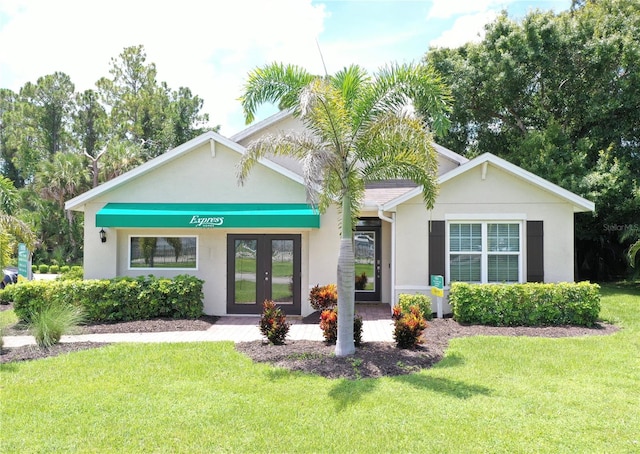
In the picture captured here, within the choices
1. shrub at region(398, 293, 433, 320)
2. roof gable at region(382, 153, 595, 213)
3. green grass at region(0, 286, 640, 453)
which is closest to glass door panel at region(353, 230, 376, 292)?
roof gable at region(382, 153, 595, 213)

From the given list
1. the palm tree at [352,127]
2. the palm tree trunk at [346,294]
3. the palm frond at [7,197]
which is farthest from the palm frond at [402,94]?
the palm frond at [7,197]

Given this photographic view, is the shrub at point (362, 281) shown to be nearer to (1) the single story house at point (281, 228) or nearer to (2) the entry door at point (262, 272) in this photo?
(1) the single story house at point (281, 228)

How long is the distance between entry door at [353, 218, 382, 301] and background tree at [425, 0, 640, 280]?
9.38 m

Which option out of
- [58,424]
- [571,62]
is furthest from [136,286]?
[571,62]

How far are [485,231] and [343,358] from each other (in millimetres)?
7343

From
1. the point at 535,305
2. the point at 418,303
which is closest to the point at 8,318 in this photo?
the point at 418,303

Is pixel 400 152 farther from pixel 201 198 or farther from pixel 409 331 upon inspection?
pixel 201 198

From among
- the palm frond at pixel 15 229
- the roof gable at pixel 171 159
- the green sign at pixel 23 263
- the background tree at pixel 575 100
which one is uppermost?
the background tree at pixel 575 100

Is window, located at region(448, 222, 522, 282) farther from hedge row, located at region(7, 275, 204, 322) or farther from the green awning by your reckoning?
hedge row, located at region(7, 275, 204, 322)

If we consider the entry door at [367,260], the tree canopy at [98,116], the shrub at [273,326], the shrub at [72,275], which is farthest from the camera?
the tree canopy at [98,116]

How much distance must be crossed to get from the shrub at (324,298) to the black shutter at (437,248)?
3283 mm

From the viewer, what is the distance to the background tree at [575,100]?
2094 cm

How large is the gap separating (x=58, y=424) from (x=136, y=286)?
299 inches

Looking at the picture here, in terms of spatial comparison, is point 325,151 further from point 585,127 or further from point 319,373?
point 585,127
